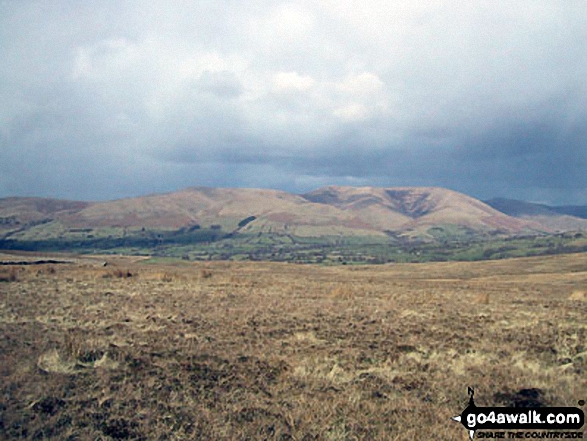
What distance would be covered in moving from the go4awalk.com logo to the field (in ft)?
1.50

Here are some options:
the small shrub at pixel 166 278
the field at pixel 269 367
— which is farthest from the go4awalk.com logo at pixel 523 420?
the small shrub at pixel 166 278

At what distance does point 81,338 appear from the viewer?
14.0 meters

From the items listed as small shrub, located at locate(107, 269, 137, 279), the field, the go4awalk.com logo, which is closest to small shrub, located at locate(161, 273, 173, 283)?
small shrub, located at locate(107, 269, 137, 279)

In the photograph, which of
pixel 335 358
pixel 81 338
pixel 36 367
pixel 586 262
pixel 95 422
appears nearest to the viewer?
pixel 95 422

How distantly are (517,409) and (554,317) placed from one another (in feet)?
44.1

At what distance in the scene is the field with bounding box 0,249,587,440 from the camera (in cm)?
834

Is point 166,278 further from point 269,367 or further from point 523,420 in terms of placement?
point 523,420

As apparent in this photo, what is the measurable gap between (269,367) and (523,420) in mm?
5909

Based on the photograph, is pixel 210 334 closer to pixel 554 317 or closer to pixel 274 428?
pixel 274 428

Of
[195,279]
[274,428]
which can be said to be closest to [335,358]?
[274,428]

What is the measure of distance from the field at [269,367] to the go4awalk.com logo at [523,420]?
459 mm

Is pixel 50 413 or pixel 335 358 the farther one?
pixel 335 358

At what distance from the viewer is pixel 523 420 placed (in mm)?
8781

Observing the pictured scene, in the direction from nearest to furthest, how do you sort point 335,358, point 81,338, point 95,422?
point 95,422, point 335,358, point 81,338
